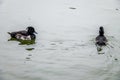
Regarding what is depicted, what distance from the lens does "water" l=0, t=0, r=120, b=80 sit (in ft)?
37.7

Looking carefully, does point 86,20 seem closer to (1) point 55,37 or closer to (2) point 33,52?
(1) point 55,37

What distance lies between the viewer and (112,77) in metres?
11.1

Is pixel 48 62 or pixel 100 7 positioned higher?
pixel 100 7

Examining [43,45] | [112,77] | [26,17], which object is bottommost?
[112,77]

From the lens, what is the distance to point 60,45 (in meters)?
14.8

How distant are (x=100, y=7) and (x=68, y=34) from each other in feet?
33.1

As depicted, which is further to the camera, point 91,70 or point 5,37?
point 5,37

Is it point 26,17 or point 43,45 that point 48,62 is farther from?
point 26,17

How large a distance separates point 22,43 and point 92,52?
408 cm

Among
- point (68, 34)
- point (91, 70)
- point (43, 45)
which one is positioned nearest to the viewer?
point (91, 70)

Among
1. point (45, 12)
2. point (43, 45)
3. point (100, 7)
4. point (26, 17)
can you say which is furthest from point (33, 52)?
point (100, 7)

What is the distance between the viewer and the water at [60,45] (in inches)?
452

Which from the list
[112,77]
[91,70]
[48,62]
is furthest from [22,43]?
[112,77]

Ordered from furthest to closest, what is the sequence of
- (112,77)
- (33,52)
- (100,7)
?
(100,7)
(33,52)
(112,77)
